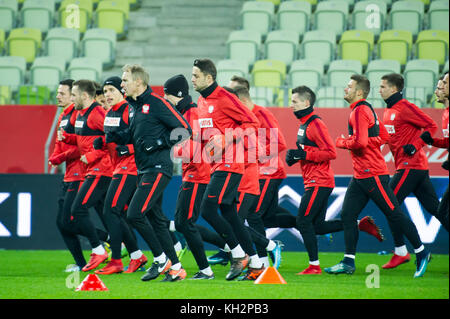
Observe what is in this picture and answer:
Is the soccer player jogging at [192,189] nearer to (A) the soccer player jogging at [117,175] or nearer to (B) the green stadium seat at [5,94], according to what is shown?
(A) the soccer player jogging at [117,175]

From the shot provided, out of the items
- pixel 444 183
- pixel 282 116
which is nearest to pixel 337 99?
pixel 282 116

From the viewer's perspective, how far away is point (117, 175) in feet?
24.9

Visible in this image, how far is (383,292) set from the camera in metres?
5.96

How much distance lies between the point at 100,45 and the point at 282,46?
3.59 metres

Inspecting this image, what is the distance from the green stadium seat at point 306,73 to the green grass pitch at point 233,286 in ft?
15.5

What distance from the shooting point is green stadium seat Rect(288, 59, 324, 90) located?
1287cm

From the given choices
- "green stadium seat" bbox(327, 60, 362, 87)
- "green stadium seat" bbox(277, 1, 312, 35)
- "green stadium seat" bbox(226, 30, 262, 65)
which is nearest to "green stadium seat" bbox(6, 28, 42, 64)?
"green stadium seat" bbox(226, 30, 262, 65)

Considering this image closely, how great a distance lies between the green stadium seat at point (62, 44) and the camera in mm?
14617

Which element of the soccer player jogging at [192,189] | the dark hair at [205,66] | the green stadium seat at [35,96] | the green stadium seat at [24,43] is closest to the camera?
the soccer player jogging at [192,189]

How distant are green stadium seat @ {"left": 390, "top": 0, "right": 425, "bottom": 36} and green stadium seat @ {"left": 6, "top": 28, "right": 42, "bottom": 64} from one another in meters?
7.14

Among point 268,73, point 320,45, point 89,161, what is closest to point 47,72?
point 268,73

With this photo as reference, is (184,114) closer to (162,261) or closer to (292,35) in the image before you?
(162,261)

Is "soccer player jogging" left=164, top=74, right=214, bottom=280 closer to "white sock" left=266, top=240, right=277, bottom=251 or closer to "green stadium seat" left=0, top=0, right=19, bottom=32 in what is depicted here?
"white sock" left=266, top=240, right=277, bottom=251

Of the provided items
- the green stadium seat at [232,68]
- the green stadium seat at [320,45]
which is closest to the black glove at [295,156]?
the green stadium seat at [232,68]
